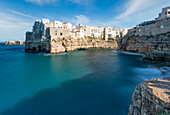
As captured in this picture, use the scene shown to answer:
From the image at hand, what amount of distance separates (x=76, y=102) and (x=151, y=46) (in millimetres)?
24248

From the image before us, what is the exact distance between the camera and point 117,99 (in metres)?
6.77

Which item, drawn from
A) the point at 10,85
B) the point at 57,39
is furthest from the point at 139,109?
the point at 57,39

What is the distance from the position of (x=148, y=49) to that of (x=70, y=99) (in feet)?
82.6

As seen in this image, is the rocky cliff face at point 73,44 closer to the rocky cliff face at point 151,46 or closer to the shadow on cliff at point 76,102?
the rocky cliff face at point 151,46

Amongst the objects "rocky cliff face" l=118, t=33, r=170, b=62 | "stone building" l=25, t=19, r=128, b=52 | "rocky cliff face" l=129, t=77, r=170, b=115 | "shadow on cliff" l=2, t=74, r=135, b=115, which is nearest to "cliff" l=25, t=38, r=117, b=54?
"stone building" l=25, t=19, r=128, b=52

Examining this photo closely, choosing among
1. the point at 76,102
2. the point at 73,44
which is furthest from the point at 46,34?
the point at 76,102

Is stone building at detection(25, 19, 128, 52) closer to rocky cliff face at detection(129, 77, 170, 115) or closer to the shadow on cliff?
the shadow on cliff

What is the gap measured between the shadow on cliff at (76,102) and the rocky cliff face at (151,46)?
1343cm

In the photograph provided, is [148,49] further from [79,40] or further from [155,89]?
[79,40]

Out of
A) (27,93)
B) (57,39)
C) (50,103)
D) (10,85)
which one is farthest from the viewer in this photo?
(57,39)

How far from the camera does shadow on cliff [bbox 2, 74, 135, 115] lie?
5.71 metres

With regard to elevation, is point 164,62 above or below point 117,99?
above

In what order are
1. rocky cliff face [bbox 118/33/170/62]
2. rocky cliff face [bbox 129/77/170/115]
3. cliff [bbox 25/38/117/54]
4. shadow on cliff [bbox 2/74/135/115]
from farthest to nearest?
cliff [bbox 25/38/117/54], rocky cliff face [bbox 118/33/170/62], shadow on cliff [bbox 2/74/135/115], rocky cliff face [bbox 129/77/170/115]

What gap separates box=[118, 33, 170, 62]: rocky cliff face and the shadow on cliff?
1343cm
